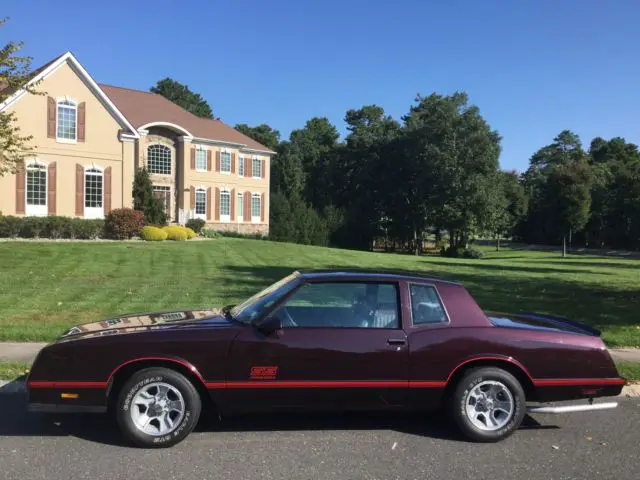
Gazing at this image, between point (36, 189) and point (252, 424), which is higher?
point (36, 189)

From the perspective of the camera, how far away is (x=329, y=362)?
16.0 feet

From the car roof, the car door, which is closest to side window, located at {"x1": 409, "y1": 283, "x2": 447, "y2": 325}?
the car roof

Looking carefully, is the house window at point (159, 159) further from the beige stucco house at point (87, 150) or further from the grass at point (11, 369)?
the grass at point (11, 369)

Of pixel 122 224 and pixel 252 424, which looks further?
pixel 122 224

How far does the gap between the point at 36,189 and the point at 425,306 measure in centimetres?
2740

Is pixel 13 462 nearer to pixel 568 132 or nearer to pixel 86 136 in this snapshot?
pixel 86 136

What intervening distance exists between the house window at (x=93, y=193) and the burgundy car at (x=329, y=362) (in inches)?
1026

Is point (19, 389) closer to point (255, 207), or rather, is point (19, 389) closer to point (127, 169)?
point (127, 169)

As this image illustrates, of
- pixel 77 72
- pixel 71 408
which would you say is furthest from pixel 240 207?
pixel 71 408

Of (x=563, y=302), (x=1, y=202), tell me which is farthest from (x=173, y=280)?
(x=1, y=202)

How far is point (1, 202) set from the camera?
88.3 feet

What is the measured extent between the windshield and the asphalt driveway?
3.41ft

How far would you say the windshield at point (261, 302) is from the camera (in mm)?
5137

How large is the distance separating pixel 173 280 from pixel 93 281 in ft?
6.48
